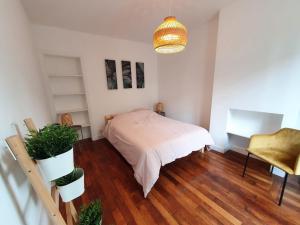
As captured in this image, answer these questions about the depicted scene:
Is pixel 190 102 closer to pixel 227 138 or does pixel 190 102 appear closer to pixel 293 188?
pixel 227 138

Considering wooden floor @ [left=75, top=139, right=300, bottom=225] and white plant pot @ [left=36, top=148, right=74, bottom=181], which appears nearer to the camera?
white plant pot @ [left=36, top=148, right=74, bottom=181]

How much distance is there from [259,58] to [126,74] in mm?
2798

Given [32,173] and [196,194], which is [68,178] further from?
[196,194]

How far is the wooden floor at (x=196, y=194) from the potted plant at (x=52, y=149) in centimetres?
109

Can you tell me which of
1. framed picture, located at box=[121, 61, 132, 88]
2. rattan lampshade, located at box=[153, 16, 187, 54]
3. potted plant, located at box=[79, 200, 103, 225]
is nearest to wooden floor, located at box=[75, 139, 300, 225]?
potted plant, located at box=[79, 200, 103, 225]

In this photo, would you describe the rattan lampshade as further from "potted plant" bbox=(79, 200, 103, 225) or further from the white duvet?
"potted plant" bbox=(79, 200, 103, 225)

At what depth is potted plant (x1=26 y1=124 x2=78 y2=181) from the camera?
650 millimetres

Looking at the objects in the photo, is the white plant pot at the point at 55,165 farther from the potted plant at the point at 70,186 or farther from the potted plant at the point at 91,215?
the potted plant at the point at 91,215

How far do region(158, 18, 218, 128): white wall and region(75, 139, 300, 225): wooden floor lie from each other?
4.17 ft

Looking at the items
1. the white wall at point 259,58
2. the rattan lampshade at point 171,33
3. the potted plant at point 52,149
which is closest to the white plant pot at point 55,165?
the potted plant at point 52,149

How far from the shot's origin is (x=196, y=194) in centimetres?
168

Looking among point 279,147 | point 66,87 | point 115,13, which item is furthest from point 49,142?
point 66,87

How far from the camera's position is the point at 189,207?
1.51m

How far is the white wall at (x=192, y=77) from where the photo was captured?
2.79m
